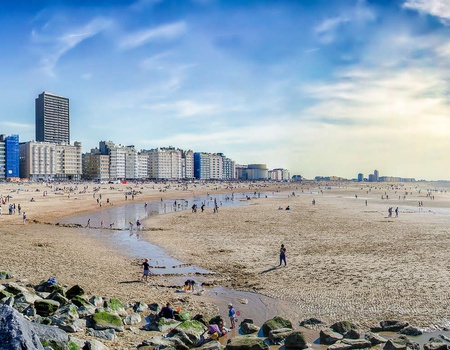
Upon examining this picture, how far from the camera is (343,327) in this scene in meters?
11.1

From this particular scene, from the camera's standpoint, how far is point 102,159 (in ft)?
550

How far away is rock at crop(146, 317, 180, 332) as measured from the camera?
11.3 meters

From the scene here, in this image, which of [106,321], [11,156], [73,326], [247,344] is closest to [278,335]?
[247,344]

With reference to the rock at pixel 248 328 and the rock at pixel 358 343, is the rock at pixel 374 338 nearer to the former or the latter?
the rock at pixel 358 343

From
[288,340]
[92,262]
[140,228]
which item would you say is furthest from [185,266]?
[140,228]

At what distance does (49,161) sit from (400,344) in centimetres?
16114

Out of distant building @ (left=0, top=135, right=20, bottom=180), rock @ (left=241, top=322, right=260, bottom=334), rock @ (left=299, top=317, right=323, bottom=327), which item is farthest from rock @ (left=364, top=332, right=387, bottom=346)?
→ distant building @ (left=0, top=135, right=20, bottom=180)

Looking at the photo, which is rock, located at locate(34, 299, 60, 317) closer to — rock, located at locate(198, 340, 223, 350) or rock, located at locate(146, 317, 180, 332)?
rock, located at locate(146, 317, 180, 332)

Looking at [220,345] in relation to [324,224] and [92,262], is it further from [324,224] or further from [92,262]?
[324,224]

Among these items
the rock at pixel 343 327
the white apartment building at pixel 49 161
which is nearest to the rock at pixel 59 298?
the rock at pixel 343 327

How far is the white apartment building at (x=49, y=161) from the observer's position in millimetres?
148625

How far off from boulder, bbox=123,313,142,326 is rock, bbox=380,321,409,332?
7.38 meters

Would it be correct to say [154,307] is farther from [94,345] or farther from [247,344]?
[247,344]

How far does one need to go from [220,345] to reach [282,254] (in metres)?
9.99
